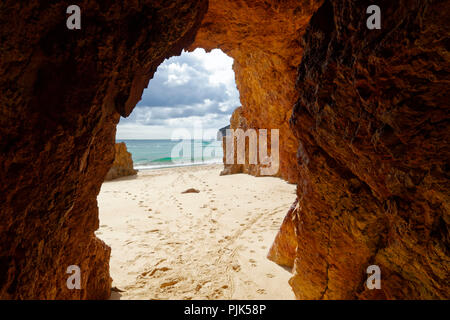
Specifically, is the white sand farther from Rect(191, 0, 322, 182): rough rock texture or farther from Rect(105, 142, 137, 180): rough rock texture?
Rect(105, 142, 137, 180): rough rock texture

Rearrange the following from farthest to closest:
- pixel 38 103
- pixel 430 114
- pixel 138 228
Result: pixel 138 228, pixel 38 103, pixel 430 114

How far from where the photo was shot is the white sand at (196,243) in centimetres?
378

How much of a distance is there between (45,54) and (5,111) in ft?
1.80

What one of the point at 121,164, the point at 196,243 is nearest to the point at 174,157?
the point at 121,164

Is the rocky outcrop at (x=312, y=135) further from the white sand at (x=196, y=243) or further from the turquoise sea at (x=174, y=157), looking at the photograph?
the turquoise sea at (x=174, y=157)

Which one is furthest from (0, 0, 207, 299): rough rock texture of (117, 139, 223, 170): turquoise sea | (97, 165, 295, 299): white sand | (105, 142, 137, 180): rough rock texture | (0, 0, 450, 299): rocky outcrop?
(117, 139, 223, 170): turquoise sea

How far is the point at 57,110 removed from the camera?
1.80 metres

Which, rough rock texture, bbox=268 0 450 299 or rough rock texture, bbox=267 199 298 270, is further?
rough rock texture, bbox=267 199 298 270

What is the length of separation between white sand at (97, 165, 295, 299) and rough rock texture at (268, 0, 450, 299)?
1.41 m

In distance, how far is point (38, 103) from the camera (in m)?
1.71

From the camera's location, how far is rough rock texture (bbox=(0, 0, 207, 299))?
1.57 meters
